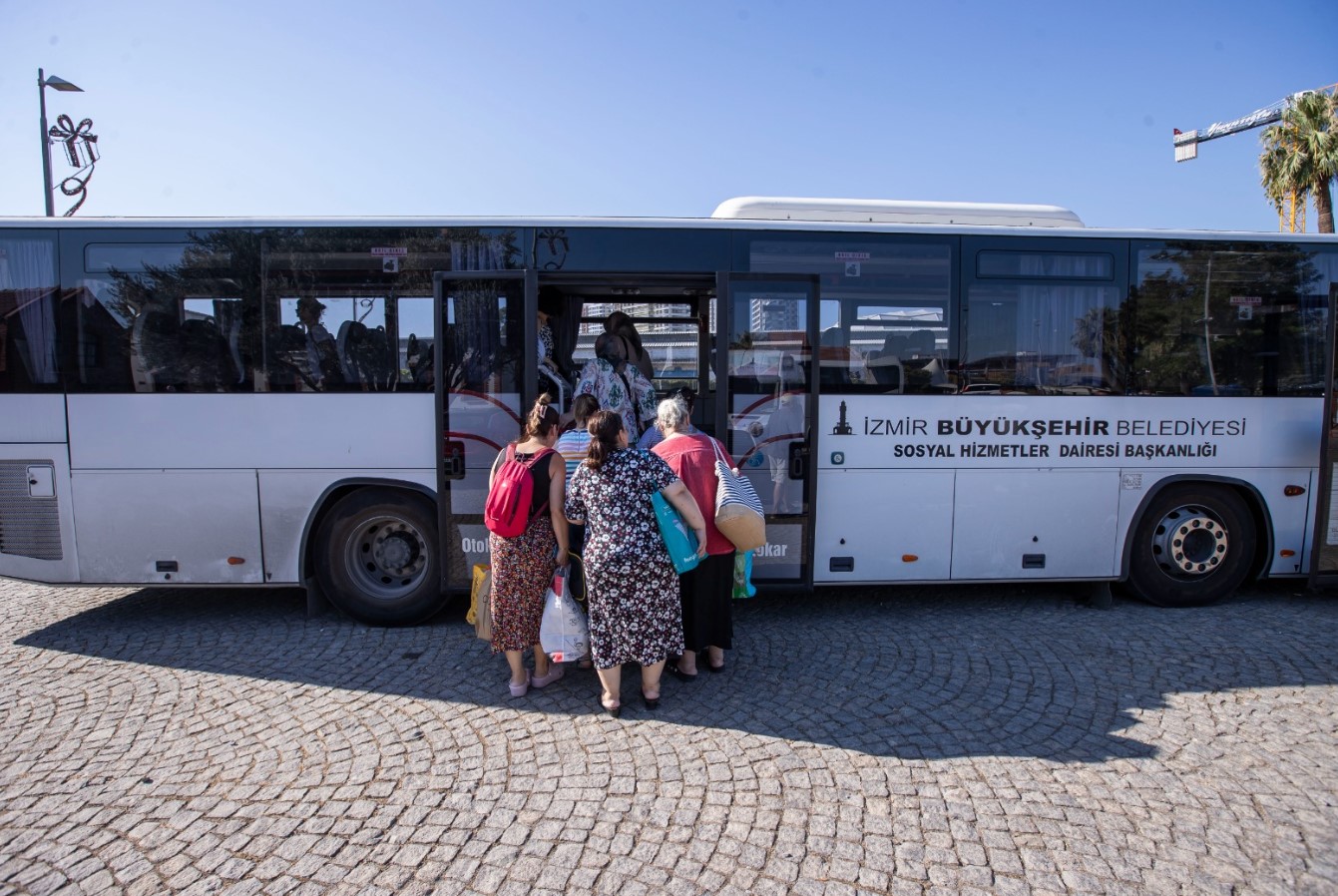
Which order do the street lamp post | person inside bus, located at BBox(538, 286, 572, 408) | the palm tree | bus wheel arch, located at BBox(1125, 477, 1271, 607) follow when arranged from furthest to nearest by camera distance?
the palm tree → the street lamp post → bus wheel arch, located at BBox(1125, 477, 1271, 607) → person inside bus, located at BBox(538, 286, 572, 408)

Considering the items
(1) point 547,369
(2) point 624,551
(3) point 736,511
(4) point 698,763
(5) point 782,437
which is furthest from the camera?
(1) point 547,369

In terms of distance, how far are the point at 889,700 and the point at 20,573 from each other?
6434 mm

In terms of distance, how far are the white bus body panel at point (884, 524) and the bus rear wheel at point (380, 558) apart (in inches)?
120

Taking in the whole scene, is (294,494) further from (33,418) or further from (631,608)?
(631,608)

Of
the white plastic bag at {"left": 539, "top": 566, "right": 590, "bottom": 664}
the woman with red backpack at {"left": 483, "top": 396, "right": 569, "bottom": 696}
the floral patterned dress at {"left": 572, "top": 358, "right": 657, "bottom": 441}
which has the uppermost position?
the floral patterned dress at {"left": 572, "top": 358, "right": 657, "bottom": 441}

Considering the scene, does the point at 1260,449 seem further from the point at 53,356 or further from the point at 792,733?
the point at 53,356

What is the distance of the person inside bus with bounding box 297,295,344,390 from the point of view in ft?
18.0

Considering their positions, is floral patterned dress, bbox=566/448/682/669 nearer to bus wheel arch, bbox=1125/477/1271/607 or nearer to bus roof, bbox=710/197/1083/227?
bus roof, bbox=710/197/1083/227

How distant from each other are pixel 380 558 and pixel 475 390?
157 cm

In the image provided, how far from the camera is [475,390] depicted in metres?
5.49

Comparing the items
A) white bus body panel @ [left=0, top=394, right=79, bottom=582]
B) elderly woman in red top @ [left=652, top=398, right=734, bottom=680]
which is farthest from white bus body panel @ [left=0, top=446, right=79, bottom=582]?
elderly woman in red top @ [left=652, top=398, right=734, bottom=680]

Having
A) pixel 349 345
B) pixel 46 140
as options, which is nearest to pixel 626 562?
pixel 349 345

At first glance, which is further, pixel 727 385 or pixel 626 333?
pixel 626 333

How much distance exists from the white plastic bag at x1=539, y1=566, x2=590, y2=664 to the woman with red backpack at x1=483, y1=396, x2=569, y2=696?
83mm
